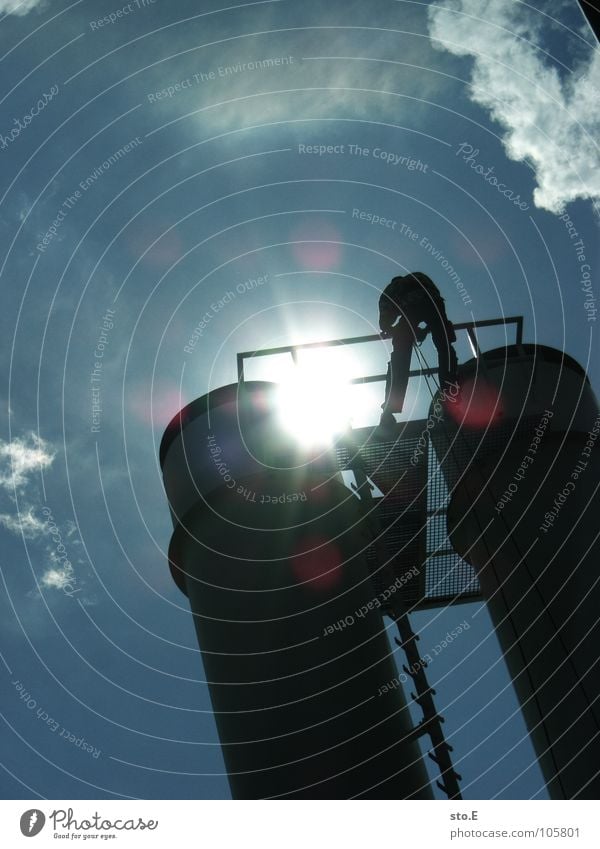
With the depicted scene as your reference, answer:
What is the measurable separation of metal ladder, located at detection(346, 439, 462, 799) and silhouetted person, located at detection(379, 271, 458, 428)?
135 centimetres

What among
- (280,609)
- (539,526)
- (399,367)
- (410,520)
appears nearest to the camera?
(280,609)

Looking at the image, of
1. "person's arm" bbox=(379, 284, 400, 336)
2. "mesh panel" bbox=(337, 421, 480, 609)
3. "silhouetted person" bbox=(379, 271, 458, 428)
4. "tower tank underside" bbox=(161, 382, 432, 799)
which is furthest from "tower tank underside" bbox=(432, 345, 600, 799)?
"tower tank underside" bbox=(161, 382, 432, 799)

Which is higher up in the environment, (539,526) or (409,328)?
(409,328)

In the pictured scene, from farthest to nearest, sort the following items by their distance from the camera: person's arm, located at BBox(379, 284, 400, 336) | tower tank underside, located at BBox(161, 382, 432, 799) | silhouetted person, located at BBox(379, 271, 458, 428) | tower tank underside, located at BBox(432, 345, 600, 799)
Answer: person's arm, located at BBox(379, 284, 400, 336), silhouetted person, located at BBox(379, 271, 458, 428), tower tank underside, located at BBox(432, 345, 600, 799), tower tank underside, located at BBox(161, 382, 432, 799)

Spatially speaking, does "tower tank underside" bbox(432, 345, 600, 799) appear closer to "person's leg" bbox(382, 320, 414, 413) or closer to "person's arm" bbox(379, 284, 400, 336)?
"person's leg" bbox(382, 320, 414, 413)

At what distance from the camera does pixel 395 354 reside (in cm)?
1664

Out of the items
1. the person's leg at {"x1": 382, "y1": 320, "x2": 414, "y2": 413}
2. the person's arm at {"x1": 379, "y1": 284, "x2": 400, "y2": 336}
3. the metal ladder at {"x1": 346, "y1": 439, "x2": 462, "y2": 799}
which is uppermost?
the person's arm at {"x1": 379, "y1": 284, "x2": 400, "y2": 336}

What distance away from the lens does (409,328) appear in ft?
54.1

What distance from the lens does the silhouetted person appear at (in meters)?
16.1

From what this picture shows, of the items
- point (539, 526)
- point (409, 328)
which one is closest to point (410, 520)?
point (539, 526)

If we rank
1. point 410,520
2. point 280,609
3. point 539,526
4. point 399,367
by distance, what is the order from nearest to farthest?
point 280,609
point 539,526
point 399,367
point 410,520

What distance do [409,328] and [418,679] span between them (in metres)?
7.95

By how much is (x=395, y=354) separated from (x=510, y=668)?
7.50 m

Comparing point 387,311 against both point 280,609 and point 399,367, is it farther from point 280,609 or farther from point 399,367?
point 280,609
